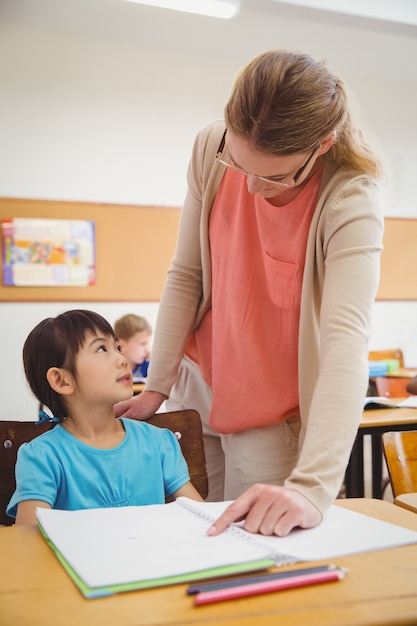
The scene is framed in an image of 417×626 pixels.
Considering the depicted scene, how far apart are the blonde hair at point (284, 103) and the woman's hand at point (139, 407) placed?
0.66m

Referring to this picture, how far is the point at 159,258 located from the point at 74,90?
1440 mm

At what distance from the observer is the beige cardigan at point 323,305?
3.50ft

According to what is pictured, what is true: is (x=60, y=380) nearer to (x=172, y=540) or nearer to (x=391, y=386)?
(x=172, y=540)

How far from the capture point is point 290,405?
57.9 inches

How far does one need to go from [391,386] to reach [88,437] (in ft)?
8.36

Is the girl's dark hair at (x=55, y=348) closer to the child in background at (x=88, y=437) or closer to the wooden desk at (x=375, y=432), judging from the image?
the child in background at (x=88, y=437)

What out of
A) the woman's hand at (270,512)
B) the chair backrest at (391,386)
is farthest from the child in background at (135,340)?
the woman's hand at (270,512)

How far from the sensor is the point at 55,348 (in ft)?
5.01

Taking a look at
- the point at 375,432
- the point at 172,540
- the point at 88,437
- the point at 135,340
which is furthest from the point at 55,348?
the point at 135,340

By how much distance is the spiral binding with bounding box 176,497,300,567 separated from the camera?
856 mm

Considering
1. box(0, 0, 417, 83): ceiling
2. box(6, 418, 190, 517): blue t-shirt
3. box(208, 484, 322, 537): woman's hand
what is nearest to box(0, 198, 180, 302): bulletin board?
box(0, 0, 417, 83): ceiling

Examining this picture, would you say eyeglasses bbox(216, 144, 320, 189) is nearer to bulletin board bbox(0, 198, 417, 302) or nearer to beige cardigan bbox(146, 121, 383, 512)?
beige cardigan bbox(146, 121, 383, 512)

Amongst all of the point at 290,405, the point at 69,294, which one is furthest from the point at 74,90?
the point at 290,405

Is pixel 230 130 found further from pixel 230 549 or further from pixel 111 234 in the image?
pixel 111 234
